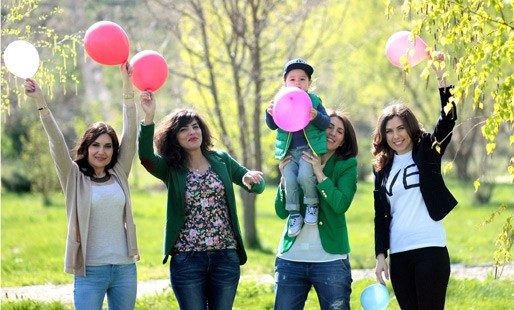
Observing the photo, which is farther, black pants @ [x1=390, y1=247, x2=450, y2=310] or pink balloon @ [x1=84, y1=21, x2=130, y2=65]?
pink balloon @ [x1=84, y1=21, x2=130, y2=65]

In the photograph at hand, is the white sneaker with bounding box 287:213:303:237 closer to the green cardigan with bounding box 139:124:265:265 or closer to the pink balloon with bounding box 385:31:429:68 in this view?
the green cardigan with bounding box 139:124:265:265

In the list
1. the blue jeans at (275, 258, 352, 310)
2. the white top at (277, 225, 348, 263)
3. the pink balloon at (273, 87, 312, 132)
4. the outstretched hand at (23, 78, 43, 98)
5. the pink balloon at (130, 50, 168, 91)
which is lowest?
the blue jeans at (275, 258, 352, 310)

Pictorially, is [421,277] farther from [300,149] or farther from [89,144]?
[89,144]

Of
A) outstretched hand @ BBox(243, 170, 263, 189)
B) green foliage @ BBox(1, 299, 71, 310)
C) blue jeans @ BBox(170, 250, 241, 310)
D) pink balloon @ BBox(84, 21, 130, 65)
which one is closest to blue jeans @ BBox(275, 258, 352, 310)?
blue jeans @ BBox(170, 250, 241, 310)

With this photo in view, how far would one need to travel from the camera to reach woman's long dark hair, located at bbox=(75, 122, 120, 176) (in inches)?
229

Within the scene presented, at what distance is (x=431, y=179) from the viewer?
18.5 feet

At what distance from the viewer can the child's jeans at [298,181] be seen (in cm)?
571

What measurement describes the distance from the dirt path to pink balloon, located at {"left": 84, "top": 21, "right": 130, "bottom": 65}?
3650 mm

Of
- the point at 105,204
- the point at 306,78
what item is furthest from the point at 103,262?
the point at 306,78

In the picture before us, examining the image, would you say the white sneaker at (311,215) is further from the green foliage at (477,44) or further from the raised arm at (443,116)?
the green foliage at (477,44)

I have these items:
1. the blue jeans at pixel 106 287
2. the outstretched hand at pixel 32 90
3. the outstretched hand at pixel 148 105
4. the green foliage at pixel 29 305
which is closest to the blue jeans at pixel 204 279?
the blue jeans at pixel 106 287

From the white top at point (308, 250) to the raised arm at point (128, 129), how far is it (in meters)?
1.05

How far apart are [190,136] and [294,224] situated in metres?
0.78

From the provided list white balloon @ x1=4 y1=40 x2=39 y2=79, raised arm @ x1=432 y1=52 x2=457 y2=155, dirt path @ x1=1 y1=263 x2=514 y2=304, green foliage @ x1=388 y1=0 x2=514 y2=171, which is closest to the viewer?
green foliage @ x1=388 y1=0 x2=514 y2=171
